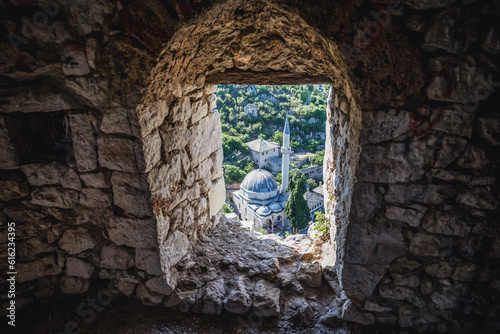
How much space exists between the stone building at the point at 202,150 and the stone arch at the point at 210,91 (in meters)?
0.02

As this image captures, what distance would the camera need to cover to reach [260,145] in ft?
102

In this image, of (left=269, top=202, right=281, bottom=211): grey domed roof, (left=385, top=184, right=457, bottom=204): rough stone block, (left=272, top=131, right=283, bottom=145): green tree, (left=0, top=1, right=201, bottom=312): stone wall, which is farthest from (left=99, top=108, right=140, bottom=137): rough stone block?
(left=272, top=131, right=283, bottom=145): green tree

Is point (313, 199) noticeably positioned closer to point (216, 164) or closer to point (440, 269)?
point (216, 164)

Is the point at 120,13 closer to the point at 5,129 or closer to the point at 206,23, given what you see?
the point at 206,23

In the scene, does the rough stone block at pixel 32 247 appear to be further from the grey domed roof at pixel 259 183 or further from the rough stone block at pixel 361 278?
the grey domed roof at pixel 259 183

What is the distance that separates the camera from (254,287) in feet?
7.45

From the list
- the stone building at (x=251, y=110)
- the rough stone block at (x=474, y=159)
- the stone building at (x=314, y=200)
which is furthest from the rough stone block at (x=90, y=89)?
the stone building at (x=251, y=110)

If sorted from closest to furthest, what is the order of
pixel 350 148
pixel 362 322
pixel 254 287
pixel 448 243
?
pixel 448 243
pixel 350 148
pixel 362 322
pixel 254 287

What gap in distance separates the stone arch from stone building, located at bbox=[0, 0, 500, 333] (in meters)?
0.02

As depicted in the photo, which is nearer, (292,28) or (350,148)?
(292,28)

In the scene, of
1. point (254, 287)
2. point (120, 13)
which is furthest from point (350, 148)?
point (120, 13)

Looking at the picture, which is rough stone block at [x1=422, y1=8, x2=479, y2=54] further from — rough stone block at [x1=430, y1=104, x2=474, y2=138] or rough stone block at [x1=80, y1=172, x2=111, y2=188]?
rough stone block at [x1=80, y1=172, x2=111, y2=188]

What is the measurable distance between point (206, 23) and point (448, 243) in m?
1.89

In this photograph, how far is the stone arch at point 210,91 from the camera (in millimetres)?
1651
